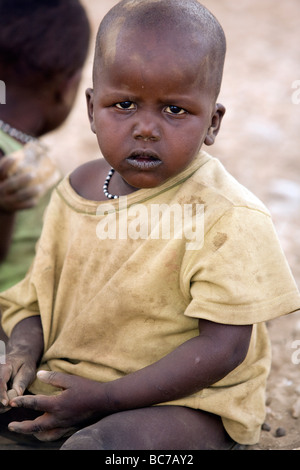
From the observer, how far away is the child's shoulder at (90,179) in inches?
90.0

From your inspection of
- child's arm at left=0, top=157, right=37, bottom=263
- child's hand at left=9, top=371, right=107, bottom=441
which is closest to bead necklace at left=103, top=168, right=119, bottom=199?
child's hand at left=9, top=371, right=107, bottom=441

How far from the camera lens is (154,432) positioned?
1.99 metres

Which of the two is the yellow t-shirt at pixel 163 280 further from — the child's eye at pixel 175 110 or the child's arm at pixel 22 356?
the child's eye at pixel 175 110

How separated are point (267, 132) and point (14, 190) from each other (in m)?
2.86

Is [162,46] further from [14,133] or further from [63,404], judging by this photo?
[14,133]

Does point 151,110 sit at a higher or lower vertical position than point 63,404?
higher

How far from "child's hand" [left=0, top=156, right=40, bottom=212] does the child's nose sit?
1.18m

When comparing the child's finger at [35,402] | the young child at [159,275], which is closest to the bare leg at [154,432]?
the young child at [159,275]

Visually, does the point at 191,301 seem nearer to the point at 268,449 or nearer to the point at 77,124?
the point at 268,449

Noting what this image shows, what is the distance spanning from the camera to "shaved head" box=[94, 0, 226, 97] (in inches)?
73.4

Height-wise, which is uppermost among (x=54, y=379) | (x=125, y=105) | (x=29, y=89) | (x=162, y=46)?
(x=162, y=46)

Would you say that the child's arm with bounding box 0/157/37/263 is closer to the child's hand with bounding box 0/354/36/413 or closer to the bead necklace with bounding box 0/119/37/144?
the bead necklace with bounding box 0/119/37/144

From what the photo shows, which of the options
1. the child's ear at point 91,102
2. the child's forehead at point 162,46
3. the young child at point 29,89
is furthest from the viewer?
the young child at point 29,89

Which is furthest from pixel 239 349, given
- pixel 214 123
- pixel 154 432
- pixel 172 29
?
pixel 172 29
